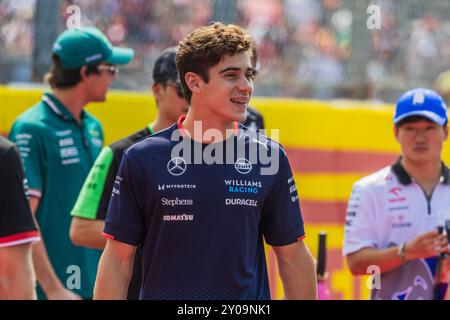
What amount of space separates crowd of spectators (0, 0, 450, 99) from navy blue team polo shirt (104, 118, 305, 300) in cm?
403

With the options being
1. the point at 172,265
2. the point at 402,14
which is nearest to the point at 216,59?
the point at 172,265

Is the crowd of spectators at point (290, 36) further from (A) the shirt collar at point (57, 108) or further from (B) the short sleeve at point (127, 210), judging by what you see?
(B) the short sleeve at point (127, 210)

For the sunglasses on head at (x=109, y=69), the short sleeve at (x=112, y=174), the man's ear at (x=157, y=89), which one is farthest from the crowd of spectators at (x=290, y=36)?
the short sleeve at (x=112, y=174)

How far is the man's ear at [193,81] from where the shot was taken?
3.83m

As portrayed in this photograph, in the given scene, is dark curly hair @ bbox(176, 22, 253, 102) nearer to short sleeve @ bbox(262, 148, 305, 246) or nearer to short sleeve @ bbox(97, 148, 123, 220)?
short sleeve @ bbox(262, 148, 305, 246)

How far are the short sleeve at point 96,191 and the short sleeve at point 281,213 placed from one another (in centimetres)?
127

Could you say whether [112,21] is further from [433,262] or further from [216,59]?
[216,59]

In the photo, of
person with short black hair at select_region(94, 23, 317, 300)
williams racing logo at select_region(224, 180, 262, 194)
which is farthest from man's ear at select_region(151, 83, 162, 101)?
williams racing logo at select_region(224, 180, 262, 194)

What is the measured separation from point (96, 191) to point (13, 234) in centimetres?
110

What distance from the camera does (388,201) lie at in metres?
5.28

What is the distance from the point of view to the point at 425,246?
5031 millimetres
